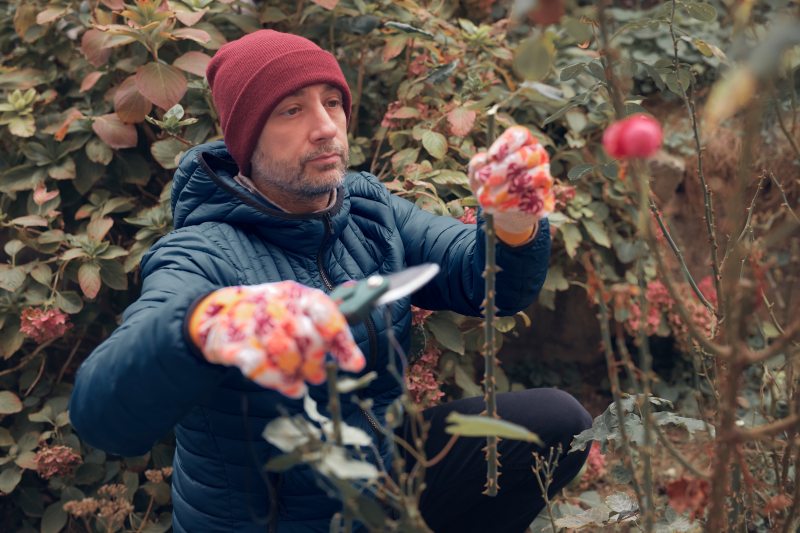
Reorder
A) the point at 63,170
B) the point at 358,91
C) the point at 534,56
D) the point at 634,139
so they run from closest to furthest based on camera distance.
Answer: the point at 634,139
the point at 534,56
the point at 63,170
the point at 358,91

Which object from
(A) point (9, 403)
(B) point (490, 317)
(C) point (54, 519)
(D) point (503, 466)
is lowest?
(C) point (54, 519)

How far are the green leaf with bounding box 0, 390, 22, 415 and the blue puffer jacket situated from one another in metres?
0.68

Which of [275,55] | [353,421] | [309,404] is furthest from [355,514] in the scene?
[275,55]

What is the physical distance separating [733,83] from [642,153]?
0.71 feet

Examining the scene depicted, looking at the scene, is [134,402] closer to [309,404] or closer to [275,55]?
[309,404]

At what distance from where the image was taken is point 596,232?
9.58 feet

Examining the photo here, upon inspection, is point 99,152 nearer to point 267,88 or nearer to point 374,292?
point 267,88

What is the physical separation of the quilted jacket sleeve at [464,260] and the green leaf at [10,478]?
114 cm

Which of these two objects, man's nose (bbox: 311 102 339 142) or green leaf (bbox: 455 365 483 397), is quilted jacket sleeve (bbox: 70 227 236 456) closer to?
man's nose (bbox: 311 102 339 142)

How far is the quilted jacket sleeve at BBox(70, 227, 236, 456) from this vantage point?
4.48 ft

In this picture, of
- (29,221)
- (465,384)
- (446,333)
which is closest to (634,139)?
(446,333)

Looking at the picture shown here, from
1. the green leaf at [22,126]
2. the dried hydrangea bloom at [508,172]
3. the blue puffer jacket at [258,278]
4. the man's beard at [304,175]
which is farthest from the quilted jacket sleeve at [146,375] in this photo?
the green leaf at [22,126]

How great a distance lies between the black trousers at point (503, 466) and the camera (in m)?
2.15

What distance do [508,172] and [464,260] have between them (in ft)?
1.94
